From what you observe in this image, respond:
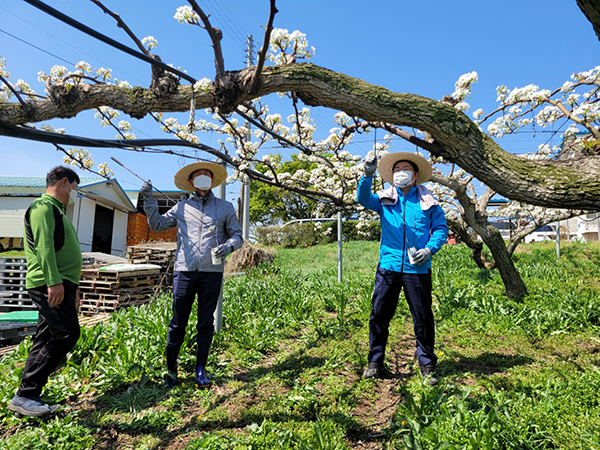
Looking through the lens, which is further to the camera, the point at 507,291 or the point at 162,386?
the point at 507,291

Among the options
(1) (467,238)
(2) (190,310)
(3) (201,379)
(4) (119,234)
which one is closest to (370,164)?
(2) (190,310)

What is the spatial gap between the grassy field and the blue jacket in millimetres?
1074

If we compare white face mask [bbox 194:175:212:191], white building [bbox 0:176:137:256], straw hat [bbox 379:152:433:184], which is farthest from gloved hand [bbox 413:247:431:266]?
white building [bbox 0:176:137:256]

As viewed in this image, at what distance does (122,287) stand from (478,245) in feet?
26.4

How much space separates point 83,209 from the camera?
15.0 m

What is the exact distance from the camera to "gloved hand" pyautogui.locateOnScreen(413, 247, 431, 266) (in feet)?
10.5

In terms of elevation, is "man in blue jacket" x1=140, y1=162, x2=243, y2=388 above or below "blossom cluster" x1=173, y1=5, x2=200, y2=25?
below

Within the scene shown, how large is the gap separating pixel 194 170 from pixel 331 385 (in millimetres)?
2589

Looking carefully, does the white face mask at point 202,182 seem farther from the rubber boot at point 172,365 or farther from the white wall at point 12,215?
the white wall at point 12,215

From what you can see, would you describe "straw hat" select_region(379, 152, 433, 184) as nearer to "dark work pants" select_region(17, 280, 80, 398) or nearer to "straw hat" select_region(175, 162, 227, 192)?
"straw hat" select_region(175, 162, 227, 192)

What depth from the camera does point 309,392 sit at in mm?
3078

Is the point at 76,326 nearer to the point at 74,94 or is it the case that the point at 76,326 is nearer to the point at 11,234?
the point at 74,94

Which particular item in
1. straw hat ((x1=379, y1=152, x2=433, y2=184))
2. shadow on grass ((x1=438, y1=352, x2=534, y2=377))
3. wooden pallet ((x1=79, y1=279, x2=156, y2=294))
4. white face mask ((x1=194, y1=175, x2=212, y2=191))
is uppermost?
straw hat ((x1=379, y1=152, x2=433, y2=184))

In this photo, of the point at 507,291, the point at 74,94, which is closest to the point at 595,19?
the point at 74,94
